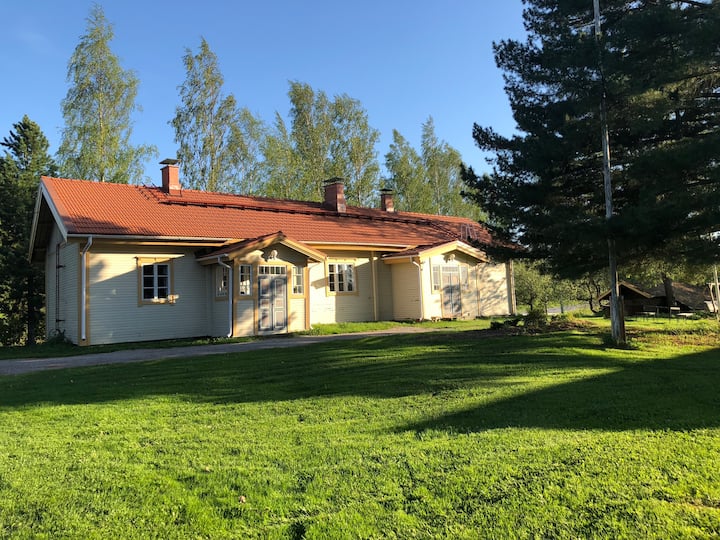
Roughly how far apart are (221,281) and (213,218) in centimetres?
337

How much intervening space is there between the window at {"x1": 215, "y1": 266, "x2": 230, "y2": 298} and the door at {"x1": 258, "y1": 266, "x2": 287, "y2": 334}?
1.08 metres

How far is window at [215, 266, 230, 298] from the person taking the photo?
1700 cm

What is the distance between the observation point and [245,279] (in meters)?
16.9

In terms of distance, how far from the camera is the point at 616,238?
11.6 m

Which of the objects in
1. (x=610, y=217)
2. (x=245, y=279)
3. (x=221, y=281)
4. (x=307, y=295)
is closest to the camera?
(x=610, y=217)

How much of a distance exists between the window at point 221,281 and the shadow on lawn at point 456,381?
5.44 m

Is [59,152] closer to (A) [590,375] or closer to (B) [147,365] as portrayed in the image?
(B) [147,365]

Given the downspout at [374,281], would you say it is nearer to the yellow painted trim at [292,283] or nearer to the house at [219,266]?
the house at [219,266]

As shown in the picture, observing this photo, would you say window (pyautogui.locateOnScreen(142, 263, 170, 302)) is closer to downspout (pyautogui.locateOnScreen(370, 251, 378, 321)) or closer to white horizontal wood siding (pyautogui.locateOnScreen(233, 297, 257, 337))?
white horizontal wood siding (pyautogui.locateOnScreen(233, 297, 257, 337))

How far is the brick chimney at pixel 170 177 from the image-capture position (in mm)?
20886

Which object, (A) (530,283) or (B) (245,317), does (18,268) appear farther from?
(A) (530,283)

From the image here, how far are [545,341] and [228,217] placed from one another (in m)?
12.9

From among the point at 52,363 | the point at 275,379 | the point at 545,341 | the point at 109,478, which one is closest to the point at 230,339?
the point at 52,363

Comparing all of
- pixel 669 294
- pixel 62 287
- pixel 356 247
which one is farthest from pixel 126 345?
pixel 669 294
